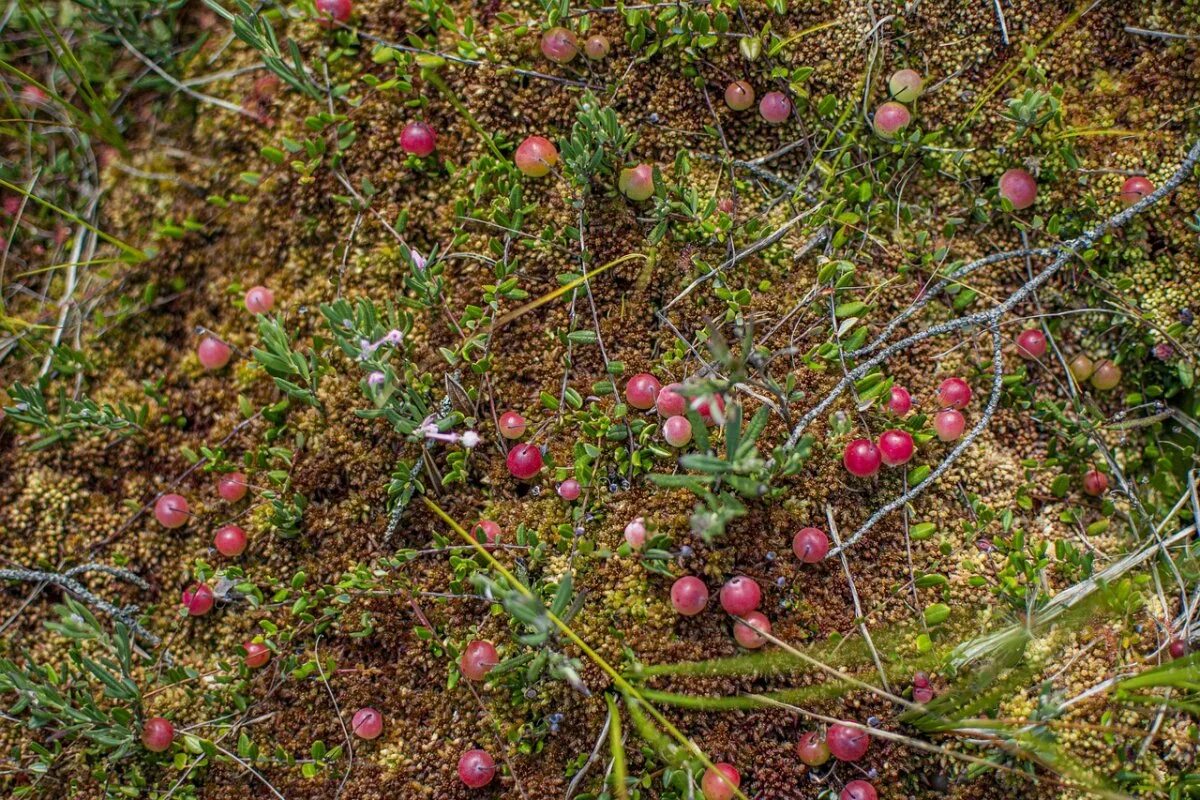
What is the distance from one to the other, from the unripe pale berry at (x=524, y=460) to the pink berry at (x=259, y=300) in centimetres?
→ 126

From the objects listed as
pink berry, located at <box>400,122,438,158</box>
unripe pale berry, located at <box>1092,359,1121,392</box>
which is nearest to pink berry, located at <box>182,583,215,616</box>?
pink berry, located at <box>400,122,438,158</box>

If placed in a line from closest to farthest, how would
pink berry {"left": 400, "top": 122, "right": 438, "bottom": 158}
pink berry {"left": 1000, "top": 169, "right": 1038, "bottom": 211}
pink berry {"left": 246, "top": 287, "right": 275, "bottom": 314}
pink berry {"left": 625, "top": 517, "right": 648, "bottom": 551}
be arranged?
pink berry {"left": 625, "top": 517, "right": 648, "bottom": 551}
pink berry {"left": 1000, "top": 169, "right": 1038, "bottom": 211}
pink berry {"left": 400, "top": 122, "right": 438, "bottom": 158}
pink berry {"left": 246, "top": 287, "right": 275, "bottom": 314}

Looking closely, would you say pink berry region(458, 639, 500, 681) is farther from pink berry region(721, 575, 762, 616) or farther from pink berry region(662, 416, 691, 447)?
pink berry region(662, 416, 691, 447)

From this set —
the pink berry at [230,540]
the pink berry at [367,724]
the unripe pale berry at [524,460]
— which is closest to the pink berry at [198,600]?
the pink berry at [230,540]

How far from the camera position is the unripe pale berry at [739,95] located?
3.39m

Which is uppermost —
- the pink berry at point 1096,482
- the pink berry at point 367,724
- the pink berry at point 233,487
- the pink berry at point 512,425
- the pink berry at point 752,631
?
the pink berry at point 1096,482

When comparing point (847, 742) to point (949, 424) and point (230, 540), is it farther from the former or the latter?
point (230, 540)

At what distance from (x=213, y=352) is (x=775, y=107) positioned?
2.49m

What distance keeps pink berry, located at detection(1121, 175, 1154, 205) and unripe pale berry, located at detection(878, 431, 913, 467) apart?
132 cm

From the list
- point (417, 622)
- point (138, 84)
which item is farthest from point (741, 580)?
point (138, 84)

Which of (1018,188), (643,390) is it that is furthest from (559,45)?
(1018,188)

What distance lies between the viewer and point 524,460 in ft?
10.4

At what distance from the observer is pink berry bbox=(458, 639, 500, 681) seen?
303cm

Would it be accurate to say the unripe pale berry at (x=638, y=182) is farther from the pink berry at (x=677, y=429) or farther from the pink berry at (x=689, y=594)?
the pink berry at (x=689, y=594)
